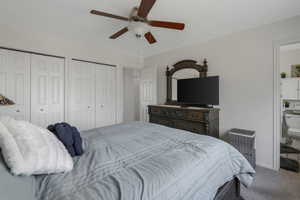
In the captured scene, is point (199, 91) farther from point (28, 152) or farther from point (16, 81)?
point (16, 81)

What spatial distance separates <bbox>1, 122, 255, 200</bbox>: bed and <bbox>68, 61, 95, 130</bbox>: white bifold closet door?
1877 mm

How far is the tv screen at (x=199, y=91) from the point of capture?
2.80 m

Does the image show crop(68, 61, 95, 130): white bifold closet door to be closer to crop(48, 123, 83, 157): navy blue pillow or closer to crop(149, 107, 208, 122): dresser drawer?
crop(149, 107, 208, 122): dresser drawer

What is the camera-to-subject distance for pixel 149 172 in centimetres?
91

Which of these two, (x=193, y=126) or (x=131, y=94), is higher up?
(x=131, y=94)

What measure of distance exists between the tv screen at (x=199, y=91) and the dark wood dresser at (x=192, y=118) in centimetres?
23

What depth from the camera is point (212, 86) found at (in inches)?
111

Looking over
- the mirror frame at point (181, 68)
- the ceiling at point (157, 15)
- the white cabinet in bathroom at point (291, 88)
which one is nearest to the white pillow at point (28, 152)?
the ceiling at point (157, 15)

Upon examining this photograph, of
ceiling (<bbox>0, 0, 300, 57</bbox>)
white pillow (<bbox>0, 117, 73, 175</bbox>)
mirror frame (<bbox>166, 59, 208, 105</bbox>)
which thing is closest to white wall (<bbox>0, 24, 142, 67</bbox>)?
ceiling (<bbox>0, 0, 300, 57</bbox>)

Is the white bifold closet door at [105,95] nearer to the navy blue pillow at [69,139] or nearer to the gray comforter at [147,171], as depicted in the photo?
the gray comforter at [147,171]

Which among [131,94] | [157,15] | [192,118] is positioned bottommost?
[192,118]

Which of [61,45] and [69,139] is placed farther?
[61,45]

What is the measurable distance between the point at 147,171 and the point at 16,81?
9.80ft

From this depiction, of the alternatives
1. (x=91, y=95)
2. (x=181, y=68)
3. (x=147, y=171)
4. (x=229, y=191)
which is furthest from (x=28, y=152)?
(x=181, y=68)
